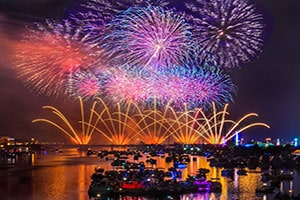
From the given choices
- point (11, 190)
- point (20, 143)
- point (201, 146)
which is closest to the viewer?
point (11, 190)

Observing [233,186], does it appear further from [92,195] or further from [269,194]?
[92,195]

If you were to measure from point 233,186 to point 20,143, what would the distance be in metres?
104

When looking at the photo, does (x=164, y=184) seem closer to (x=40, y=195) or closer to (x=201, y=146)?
(x=40, y=195)

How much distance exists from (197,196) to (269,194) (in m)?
4.98

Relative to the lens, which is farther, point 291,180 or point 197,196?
point 291,180

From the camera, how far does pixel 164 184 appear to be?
1225 inches

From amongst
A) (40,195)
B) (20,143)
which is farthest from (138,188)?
(20,143)

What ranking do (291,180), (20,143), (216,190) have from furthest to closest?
(20,143)
(291,180)
(216,190)

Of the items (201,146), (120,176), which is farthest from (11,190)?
(201,146)

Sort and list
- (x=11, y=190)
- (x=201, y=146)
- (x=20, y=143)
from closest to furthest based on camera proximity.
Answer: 1. (x=11, y=190)
2. (x=201, y=146)
3. (x=20, y=143)

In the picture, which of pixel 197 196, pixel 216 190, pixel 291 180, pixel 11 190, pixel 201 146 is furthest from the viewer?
pixel 201 146

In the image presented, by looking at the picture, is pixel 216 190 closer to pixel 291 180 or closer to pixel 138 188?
pixel 138 188

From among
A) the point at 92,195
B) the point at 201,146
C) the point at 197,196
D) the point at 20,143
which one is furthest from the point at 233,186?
the point at 20,143

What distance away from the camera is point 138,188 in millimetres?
30734
